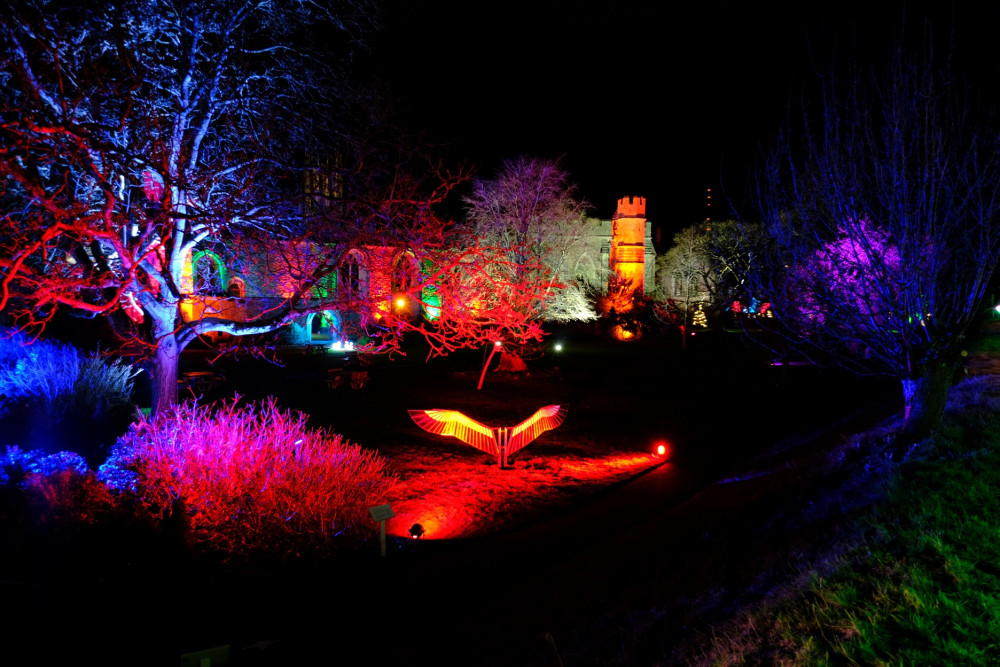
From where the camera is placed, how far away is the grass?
3143mm

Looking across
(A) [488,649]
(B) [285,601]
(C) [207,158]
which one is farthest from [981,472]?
(C) [207,158]

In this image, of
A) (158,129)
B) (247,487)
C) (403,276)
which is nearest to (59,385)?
(158,129)

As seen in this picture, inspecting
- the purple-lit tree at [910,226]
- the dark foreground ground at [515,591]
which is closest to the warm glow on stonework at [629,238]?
the dark foreground ground at [515,591]

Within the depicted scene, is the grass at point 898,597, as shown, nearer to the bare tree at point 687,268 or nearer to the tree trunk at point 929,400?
the tree trunk at point 929,400

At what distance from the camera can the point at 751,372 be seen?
76.8ft

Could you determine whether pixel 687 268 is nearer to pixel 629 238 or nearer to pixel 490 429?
pixel 629 238

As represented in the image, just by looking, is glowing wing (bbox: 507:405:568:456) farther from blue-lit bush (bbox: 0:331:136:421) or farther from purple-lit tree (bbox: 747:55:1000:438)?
blue-lit bush (bbox: 0:331:136:421)

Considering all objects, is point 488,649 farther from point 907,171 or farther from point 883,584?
point 907,171

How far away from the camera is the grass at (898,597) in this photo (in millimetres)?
3143

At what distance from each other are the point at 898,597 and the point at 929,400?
17.4 feet

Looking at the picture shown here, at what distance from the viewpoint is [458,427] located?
10.6 m

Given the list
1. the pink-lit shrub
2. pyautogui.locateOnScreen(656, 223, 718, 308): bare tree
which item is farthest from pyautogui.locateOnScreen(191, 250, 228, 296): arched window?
pyautogui.locateOnScreen(656, 223, 718, 308): bare tree

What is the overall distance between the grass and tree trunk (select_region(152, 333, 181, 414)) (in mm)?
8152

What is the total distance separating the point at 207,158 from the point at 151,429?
197 inches
